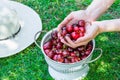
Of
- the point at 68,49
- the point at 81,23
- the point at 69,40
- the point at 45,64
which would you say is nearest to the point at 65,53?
the point at 68,49

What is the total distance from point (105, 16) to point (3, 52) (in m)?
1.03

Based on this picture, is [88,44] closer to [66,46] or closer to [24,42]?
[66,46]

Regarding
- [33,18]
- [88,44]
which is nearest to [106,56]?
[88,44]

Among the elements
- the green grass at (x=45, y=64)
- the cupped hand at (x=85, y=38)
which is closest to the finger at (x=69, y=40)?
the cupped hand at (x=85, y=38)

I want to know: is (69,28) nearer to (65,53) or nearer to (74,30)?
(74,30)

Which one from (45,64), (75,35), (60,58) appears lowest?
(45,64)

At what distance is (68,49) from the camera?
231 centimetres

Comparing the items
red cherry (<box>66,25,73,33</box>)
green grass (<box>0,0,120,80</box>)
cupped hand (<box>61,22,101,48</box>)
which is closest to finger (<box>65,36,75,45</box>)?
cupped hand (<box>61,22,101,48</box>)

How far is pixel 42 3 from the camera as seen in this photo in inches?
128

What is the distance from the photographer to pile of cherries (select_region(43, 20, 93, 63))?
2.28 meters

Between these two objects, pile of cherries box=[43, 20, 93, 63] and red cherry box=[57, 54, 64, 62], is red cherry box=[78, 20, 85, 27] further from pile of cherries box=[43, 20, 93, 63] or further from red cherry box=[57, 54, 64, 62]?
red cherry box=[57, 54, 64, 62]

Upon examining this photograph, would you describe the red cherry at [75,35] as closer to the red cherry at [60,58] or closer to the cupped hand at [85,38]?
the cupped hand at [85,38]

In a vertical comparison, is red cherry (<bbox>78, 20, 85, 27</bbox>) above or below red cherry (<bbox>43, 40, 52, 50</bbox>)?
above

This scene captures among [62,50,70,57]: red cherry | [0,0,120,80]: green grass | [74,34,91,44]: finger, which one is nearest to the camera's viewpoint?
[74,34,91,44]: finger
